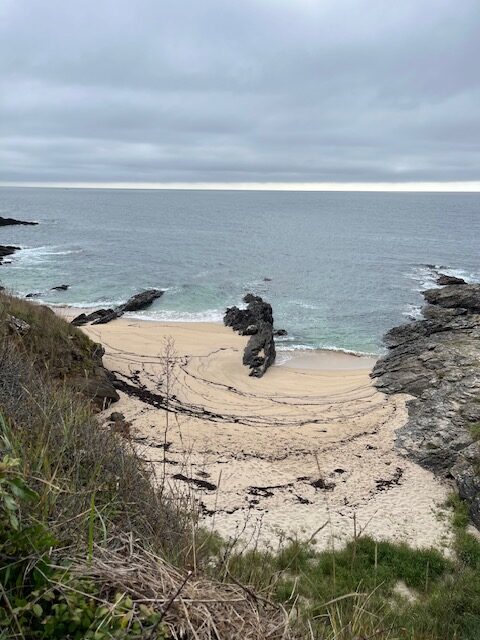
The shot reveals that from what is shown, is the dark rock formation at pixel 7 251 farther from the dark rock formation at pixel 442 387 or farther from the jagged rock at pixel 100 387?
the dark rock formation at pixel 442 387

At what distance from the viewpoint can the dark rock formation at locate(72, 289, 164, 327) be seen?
104 feet

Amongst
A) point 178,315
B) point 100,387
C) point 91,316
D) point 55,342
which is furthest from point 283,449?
point 178,315

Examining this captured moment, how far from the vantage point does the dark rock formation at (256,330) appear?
2398 centimetres

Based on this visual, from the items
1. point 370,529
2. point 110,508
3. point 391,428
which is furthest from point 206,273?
point 110,508

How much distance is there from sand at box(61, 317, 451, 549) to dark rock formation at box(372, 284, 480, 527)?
0.67 meters

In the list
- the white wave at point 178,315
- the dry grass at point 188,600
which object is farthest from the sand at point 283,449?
the white wave at point 178,315

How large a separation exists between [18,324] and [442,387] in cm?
1532

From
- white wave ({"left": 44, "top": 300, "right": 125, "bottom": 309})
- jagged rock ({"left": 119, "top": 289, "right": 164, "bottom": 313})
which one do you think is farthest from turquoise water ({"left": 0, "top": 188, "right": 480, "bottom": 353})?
jagged rock ({"left": 119, "top": 289, "right": 164, "bottom": 313})

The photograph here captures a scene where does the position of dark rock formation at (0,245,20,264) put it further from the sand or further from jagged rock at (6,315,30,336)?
jagged rock at (6,315,30,336)

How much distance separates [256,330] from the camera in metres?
29.3

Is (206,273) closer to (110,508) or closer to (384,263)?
(384,263)

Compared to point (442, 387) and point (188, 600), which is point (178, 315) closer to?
point (442, 387)

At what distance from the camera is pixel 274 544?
9.76 metres

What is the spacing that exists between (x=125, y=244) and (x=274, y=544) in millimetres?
65414
